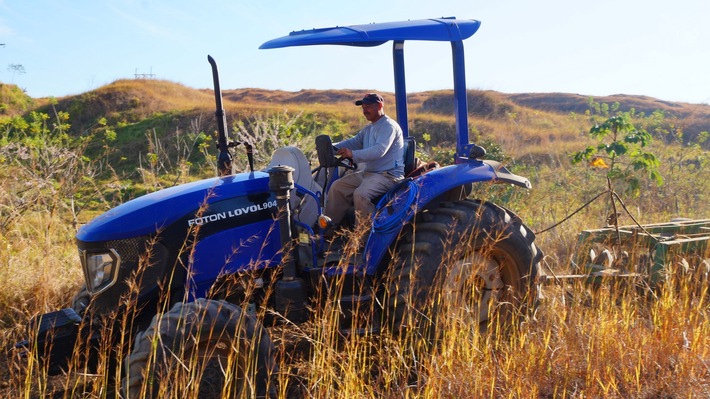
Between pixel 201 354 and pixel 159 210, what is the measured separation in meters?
0.89

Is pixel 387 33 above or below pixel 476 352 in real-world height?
above

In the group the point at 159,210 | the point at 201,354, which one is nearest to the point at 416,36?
the point at 159,210

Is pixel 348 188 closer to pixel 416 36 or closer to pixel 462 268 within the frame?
pixel 462 268

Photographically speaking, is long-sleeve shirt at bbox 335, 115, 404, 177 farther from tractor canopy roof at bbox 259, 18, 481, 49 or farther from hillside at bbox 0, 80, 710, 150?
hillside at bbox 0, 80, 710, 150

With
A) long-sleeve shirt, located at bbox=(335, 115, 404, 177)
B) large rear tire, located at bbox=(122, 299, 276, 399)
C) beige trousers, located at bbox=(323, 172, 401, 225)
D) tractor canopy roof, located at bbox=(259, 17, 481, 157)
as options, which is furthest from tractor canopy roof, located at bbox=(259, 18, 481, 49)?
large rear tire, located at bbox=(122, 299, 276, 399)

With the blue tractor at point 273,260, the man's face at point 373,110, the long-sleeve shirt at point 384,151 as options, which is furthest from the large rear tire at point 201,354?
the man's face at point 373,110

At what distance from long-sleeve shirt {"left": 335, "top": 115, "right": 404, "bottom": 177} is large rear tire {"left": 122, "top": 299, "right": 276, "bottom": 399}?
1550 mm

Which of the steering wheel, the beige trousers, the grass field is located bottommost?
the grass field

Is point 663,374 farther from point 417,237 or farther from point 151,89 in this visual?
point 151,89

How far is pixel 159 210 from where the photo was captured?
369 centimetres

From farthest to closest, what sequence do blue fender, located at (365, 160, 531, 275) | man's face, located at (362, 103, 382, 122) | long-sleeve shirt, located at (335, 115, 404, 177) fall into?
man's face, located at (362, 103, 382, 122) → long-sleeve shirt, located at (335, 115, 404, 177) → blue fender, located at (365, 160, 531, 275)

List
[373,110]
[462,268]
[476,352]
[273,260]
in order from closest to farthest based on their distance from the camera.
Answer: [476,352] → [273,260] → [462,268] → [373,110]

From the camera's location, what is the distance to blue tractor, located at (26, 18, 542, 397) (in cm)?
326

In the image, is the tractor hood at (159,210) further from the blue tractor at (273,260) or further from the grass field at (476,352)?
the grass field at (476,352)
